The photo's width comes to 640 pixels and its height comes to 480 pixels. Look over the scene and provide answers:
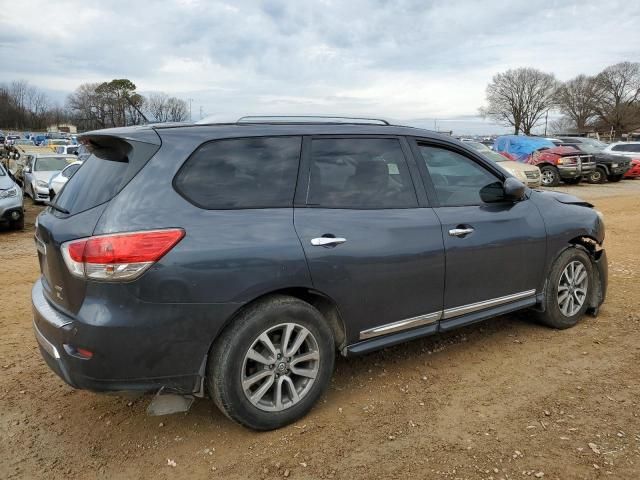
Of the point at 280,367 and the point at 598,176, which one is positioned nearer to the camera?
the point at 280,367

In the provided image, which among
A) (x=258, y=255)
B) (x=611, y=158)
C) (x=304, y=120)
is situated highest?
(x=304, y=120)

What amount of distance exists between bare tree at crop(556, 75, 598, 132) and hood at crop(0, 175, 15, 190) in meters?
88.1

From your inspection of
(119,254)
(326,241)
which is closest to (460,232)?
(326,241)

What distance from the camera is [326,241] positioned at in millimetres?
3008

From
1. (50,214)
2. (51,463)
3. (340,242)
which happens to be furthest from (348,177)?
(51,463)

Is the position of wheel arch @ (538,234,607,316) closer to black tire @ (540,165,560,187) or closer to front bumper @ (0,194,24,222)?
front bumper @ (0,194,24,222)

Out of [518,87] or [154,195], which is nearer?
[154,195]

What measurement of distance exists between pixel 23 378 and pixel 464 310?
3165 mm

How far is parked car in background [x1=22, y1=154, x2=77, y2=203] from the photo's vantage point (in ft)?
48.6

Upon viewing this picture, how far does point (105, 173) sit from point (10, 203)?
8.42 meters

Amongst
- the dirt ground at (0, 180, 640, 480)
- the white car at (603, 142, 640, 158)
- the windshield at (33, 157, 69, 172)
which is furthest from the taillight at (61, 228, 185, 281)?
the white car at (603, 142, 640, 158)

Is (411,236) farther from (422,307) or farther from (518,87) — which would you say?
(518,87)

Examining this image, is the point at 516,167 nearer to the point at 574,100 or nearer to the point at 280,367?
the point at 280,367

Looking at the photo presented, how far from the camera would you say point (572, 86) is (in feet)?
277
